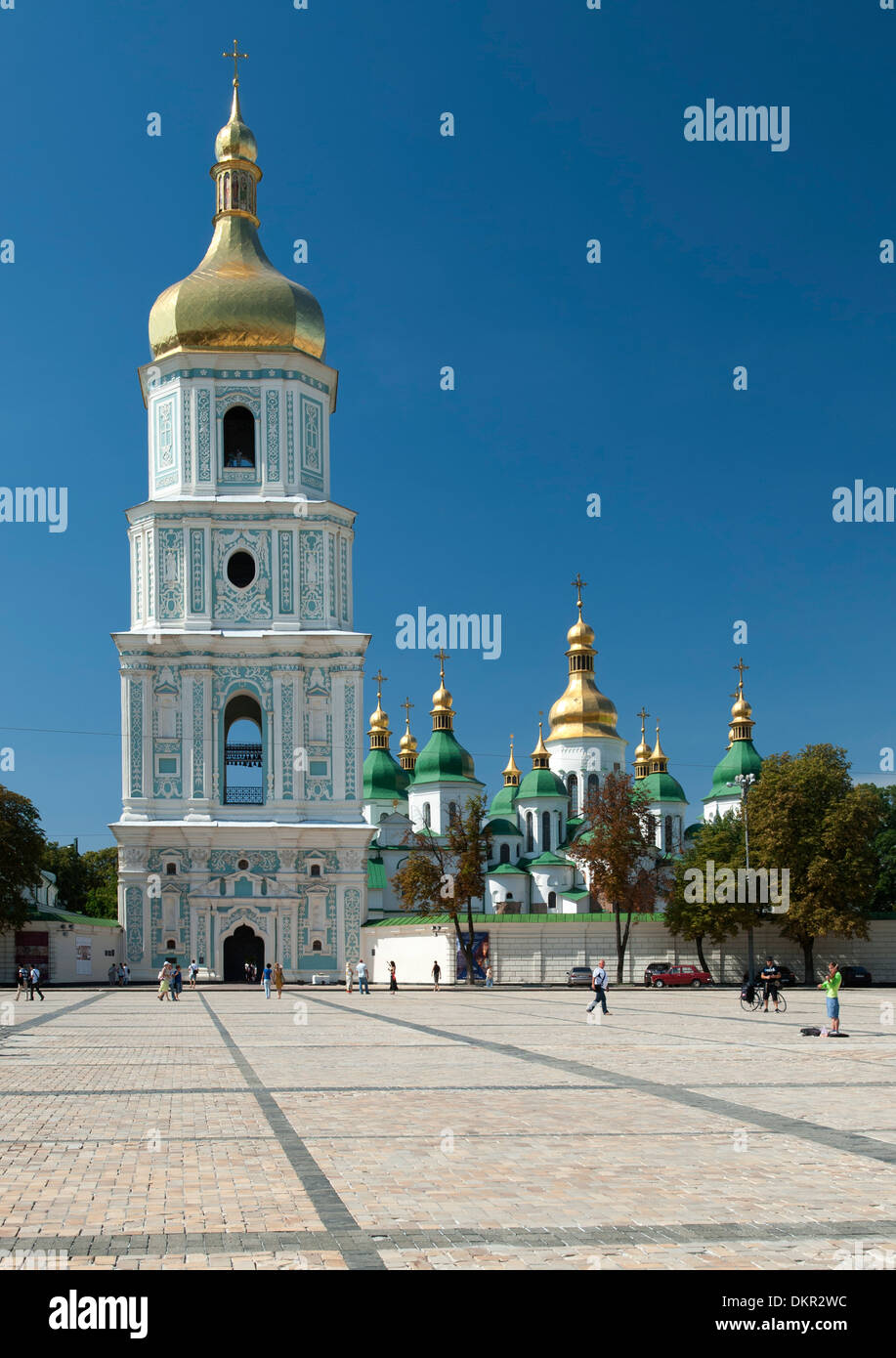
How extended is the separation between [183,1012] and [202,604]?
2849 centimetres

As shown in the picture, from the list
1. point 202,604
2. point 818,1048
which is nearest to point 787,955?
point 202,604

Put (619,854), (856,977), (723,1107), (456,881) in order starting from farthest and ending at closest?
(456,881) < (619,854) < (856,977) < (723,1107)

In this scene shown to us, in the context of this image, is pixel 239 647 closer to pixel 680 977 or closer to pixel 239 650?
pixel 239 650

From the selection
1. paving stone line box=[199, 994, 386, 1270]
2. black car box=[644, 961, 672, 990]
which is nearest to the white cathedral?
black car box=[644, 961, 672, 990]

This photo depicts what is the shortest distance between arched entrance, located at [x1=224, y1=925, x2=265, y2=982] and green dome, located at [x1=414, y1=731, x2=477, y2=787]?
37.5 meters

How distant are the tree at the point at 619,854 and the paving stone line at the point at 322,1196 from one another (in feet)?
132

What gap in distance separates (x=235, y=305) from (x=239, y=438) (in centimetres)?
548

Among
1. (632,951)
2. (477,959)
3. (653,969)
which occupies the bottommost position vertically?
(653,969)

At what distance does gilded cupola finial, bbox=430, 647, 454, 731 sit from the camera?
98.5 meters

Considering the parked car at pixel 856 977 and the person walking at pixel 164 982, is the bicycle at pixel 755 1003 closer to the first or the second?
the person walking at pixel 164 982

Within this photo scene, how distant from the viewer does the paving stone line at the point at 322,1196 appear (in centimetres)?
748

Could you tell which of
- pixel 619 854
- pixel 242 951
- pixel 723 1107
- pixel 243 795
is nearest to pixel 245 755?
pixel 243 795

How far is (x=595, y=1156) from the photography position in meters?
10.5

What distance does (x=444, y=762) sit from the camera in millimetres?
95250
